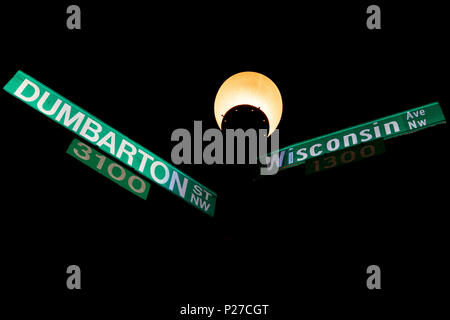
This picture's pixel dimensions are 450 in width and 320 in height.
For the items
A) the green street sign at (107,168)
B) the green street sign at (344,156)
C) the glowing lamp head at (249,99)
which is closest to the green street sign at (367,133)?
the green street sign at (344,156)

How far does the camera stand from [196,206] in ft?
12.1

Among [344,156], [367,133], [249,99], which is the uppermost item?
[249,99]

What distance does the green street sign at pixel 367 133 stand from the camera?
3.60m

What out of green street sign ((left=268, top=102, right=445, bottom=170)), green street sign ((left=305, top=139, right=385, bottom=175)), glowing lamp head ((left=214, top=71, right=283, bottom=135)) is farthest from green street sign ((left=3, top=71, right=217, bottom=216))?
green street sign ((left=305, top=139, right=385, bottom=175))

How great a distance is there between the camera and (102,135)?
3.41 metres

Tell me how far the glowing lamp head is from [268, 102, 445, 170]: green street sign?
37cm

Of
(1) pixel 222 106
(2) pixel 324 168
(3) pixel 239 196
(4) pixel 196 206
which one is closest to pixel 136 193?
(4) pixel 196 206

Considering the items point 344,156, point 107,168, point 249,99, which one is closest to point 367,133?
point 344,156

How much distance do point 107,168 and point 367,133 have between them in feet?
8.12

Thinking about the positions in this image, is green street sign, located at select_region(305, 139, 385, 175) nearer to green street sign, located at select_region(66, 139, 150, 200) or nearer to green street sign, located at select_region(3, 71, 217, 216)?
green street sign, located at select_region(3, 71, 217, 216)

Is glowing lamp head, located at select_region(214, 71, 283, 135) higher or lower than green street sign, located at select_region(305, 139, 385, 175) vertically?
higher

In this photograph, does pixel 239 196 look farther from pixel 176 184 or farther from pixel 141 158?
pixel 141 158

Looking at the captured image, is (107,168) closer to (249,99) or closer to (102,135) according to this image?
(102,135)

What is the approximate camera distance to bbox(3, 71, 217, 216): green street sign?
323 centimetres
